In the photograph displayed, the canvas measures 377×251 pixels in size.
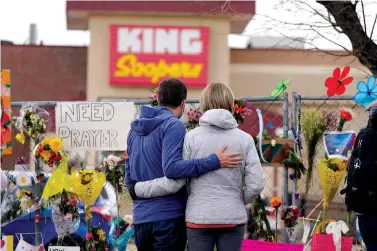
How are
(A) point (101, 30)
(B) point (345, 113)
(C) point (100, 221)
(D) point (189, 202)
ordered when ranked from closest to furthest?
(D) point (189, 202), (B) point (345, 113), (C) point (100, 221), (A) point (101, 30)

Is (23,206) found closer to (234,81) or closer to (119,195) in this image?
(119,195)

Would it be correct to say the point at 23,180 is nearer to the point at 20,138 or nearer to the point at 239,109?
the point at 20,138

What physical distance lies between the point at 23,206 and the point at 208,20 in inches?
619

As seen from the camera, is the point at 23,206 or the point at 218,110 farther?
the point at 23,206

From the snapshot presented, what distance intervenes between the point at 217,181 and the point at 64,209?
2470 mm

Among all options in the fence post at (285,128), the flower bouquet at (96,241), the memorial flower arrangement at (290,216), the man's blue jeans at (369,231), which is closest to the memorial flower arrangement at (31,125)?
the flower bouquet at (96,241)

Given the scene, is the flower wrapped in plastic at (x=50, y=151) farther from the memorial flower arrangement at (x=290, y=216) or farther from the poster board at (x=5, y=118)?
Answer: the memorial flower arrangement at (x=290, y=216)

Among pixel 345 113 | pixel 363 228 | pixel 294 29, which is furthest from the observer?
pixel 294 29

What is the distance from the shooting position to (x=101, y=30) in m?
22.7

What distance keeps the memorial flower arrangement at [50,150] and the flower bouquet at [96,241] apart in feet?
2.28

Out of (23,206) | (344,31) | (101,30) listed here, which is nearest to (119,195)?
(23,206)

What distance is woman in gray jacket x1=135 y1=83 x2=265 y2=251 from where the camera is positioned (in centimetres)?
520

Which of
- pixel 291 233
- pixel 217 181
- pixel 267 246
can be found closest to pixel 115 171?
pixel 267 246

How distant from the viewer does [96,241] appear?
7.43 metres
